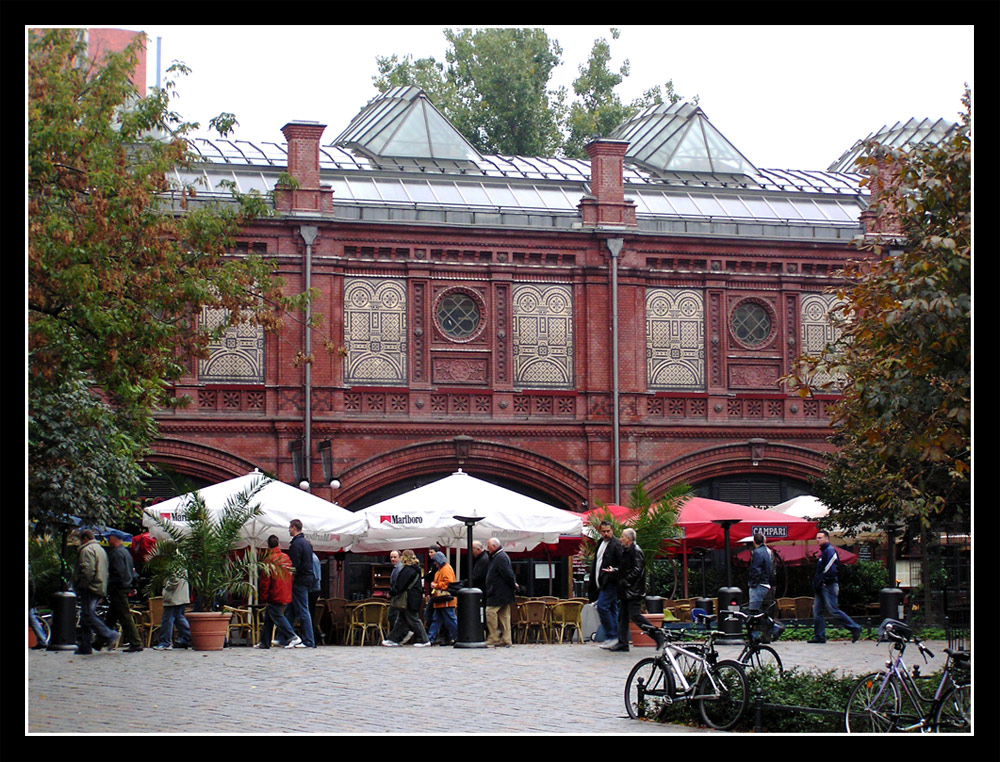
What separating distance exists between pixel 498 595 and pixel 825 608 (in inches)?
191

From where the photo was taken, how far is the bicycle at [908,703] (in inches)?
402

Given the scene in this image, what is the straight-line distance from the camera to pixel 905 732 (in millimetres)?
10133

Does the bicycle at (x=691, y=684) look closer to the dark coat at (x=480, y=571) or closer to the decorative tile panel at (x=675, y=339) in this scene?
the dark coat at (x=480, y=571)

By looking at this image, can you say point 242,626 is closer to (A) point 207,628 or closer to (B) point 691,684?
(A) point 207,628

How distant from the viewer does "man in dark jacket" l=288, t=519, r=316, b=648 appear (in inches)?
782

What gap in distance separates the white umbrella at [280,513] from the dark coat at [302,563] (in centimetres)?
128

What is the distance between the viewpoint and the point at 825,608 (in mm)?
21703

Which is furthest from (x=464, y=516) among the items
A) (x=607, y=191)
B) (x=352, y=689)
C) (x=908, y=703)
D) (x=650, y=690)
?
(x=607, y=191)

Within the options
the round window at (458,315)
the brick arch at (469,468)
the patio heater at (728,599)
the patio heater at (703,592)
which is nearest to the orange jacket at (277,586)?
the patio heater at (728,599)

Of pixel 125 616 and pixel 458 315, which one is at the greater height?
pixel 458 315

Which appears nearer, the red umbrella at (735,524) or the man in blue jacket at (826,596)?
the man in blue jacket at (826,596)

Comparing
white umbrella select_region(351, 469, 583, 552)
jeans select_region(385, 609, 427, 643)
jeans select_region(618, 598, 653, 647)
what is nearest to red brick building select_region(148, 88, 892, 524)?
white umbrella select_region(351, 469, 583, 552)

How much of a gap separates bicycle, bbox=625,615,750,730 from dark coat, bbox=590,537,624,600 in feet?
20.2
